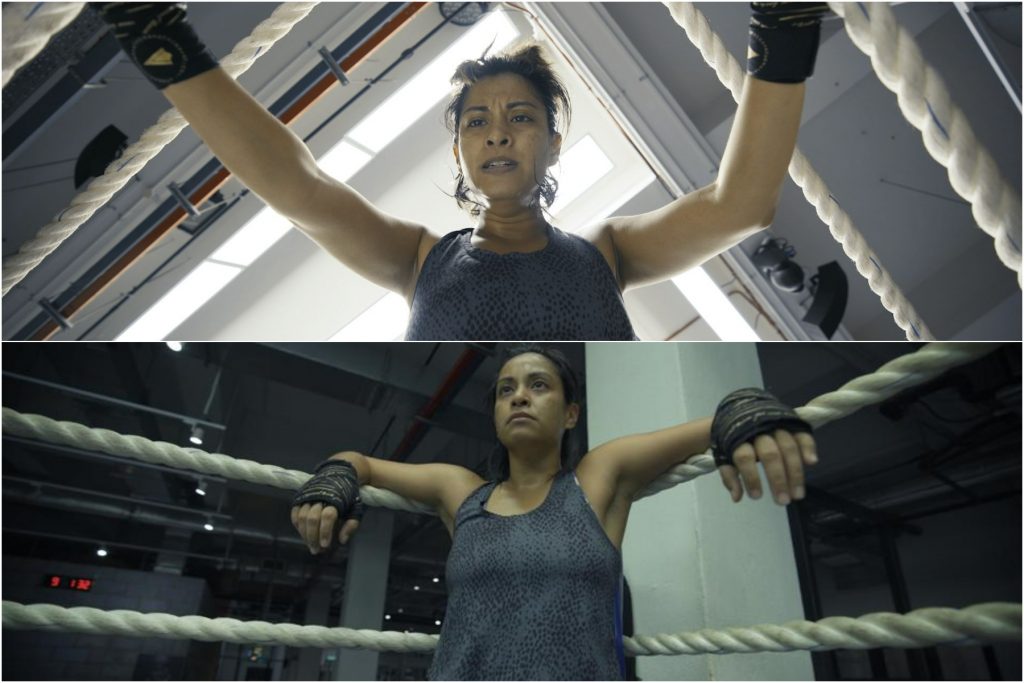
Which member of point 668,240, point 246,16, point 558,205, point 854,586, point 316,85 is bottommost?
point 854,586

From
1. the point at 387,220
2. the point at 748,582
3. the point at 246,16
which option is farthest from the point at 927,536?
the point at 246,16

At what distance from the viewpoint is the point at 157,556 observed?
12.5 feet

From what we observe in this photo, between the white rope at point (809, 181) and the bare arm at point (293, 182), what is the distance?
0.48m

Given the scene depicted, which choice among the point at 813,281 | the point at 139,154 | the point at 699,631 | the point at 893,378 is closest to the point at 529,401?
the point at 699,631

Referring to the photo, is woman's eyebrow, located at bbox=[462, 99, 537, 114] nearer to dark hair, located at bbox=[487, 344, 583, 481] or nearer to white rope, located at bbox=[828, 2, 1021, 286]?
dark hair, located at bbox=[487, 344, 583, 481]

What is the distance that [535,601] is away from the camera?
0.71 meters

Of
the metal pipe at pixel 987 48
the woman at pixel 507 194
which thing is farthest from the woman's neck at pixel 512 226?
the metal pipe at pixel 987 48

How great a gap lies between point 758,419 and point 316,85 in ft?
6.22

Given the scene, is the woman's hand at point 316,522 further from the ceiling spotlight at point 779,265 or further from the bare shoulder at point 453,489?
the ceiling spotlight at point 779,265

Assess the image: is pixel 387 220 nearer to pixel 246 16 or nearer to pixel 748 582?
pixel 748 582

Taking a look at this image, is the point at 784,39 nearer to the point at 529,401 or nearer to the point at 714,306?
the point at 529,401

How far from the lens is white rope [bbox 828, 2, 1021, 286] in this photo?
0.53m

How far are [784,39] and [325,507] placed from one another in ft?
2.28

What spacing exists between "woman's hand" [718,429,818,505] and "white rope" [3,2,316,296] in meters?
0.78
